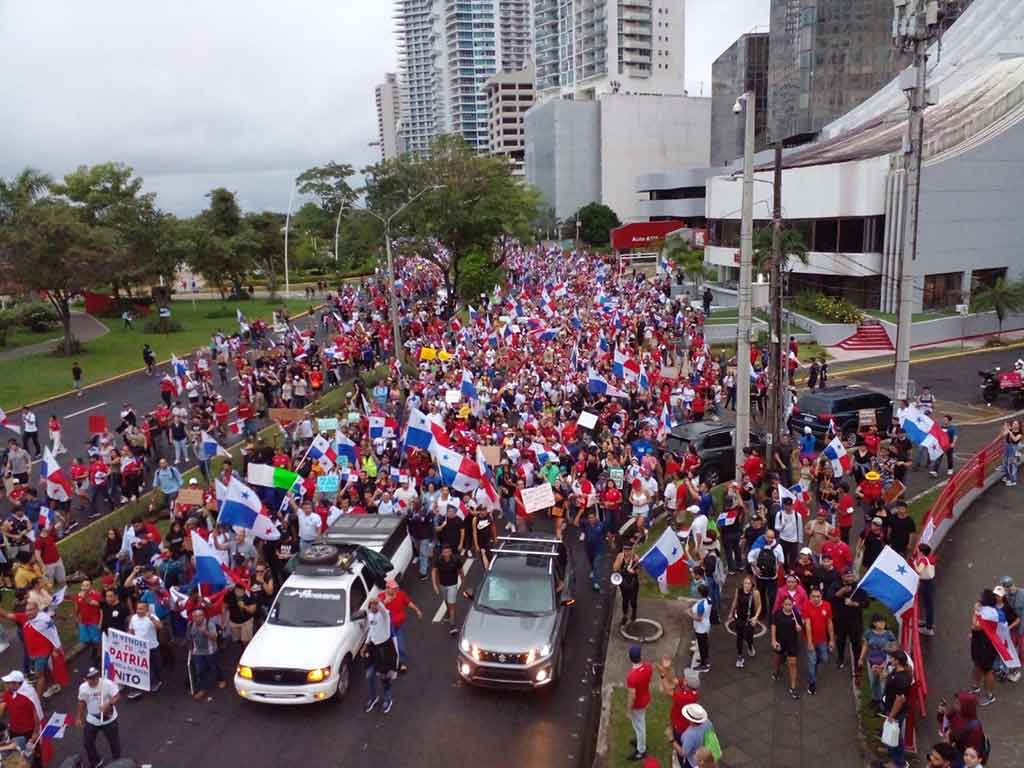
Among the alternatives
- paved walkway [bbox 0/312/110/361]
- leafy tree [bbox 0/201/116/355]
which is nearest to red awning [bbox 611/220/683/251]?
paved walkway [bbox 0/312/110/361]

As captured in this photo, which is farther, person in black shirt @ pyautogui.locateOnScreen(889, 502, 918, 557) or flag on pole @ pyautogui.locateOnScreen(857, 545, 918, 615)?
person in black shirt @ pyautogui.locateOnScreen(889, 502, 918, 557)

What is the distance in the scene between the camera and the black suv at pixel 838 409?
22.2 m

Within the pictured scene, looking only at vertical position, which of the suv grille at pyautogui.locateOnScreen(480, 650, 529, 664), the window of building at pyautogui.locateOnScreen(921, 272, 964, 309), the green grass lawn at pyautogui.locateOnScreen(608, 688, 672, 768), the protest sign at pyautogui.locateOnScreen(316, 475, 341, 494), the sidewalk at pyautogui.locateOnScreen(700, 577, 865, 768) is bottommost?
the green grass lawn at pyautogui.locateOnScreen(608, 688, 672, 768)

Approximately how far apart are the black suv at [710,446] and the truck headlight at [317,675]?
414 inches

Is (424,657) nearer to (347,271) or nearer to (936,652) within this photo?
(936,652)

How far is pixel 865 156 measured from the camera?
43438mm

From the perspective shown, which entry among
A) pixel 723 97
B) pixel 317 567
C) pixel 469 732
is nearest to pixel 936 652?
pixel 469 732

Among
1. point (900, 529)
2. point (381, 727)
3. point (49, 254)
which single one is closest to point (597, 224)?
point (49, 254)

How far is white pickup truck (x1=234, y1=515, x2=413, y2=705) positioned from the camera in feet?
35.8

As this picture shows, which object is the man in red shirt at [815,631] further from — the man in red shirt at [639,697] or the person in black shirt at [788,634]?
the man in red shirt at [639,697]

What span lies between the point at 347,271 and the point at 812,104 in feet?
168

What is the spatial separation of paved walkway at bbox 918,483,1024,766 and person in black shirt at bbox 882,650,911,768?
90 centimetres

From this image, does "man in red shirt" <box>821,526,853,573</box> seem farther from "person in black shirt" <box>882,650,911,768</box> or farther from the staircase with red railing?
the staircase with red railing

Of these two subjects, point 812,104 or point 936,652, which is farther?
point 812,104
